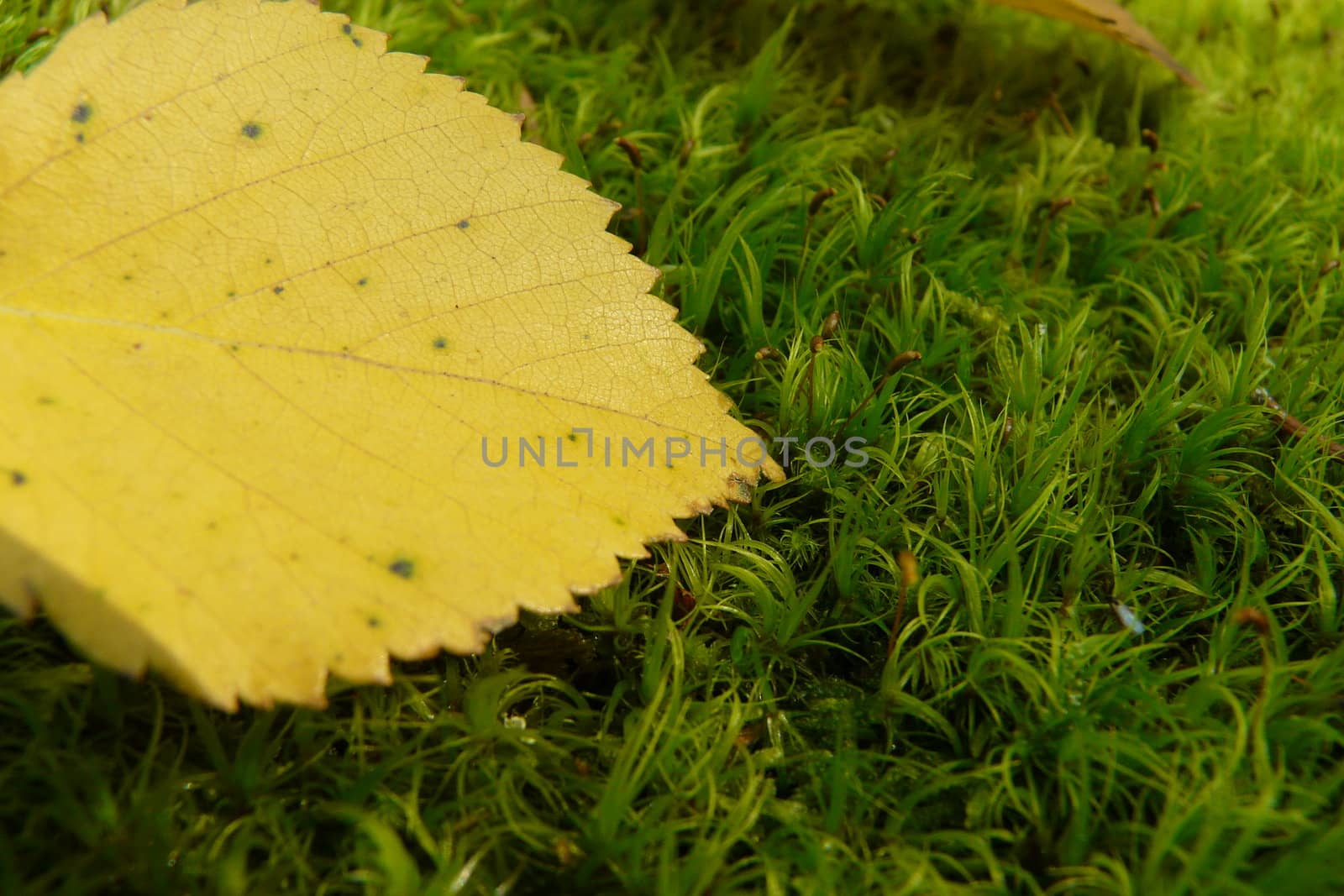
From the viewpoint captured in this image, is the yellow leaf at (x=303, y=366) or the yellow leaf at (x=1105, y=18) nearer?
the yellow leaf at (x=303, y=366)

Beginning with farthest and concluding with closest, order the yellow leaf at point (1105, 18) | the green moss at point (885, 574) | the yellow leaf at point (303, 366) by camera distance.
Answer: the yellow leaf at point (1105, 18) → the green moss at point (885, 574) → the yellow leaf at point (303, 366)

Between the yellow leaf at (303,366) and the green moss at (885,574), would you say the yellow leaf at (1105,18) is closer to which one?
the green moss at (885,574)

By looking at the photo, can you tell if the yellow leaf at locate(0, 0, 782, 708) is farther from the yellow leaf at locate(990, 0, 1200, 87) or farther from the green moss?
the yellow leaf at locate(990, 0, 1200, 87)

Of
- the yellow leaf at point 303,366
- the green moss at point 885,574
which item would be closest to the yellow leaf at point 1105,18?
the green moss at point 885,574

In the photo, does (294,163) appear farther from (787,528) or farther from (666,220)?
(787,528)

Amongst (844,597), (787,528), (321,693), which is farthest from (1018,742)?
(321,693)

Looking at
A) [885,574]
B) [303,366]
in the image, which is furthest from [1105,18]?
[303,366]

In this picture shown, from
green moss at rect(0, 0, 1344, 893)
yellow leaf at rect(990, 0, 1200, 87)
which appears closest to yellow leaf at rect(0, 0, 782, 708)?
green moss at rect(0, 0, 1344, 893)
